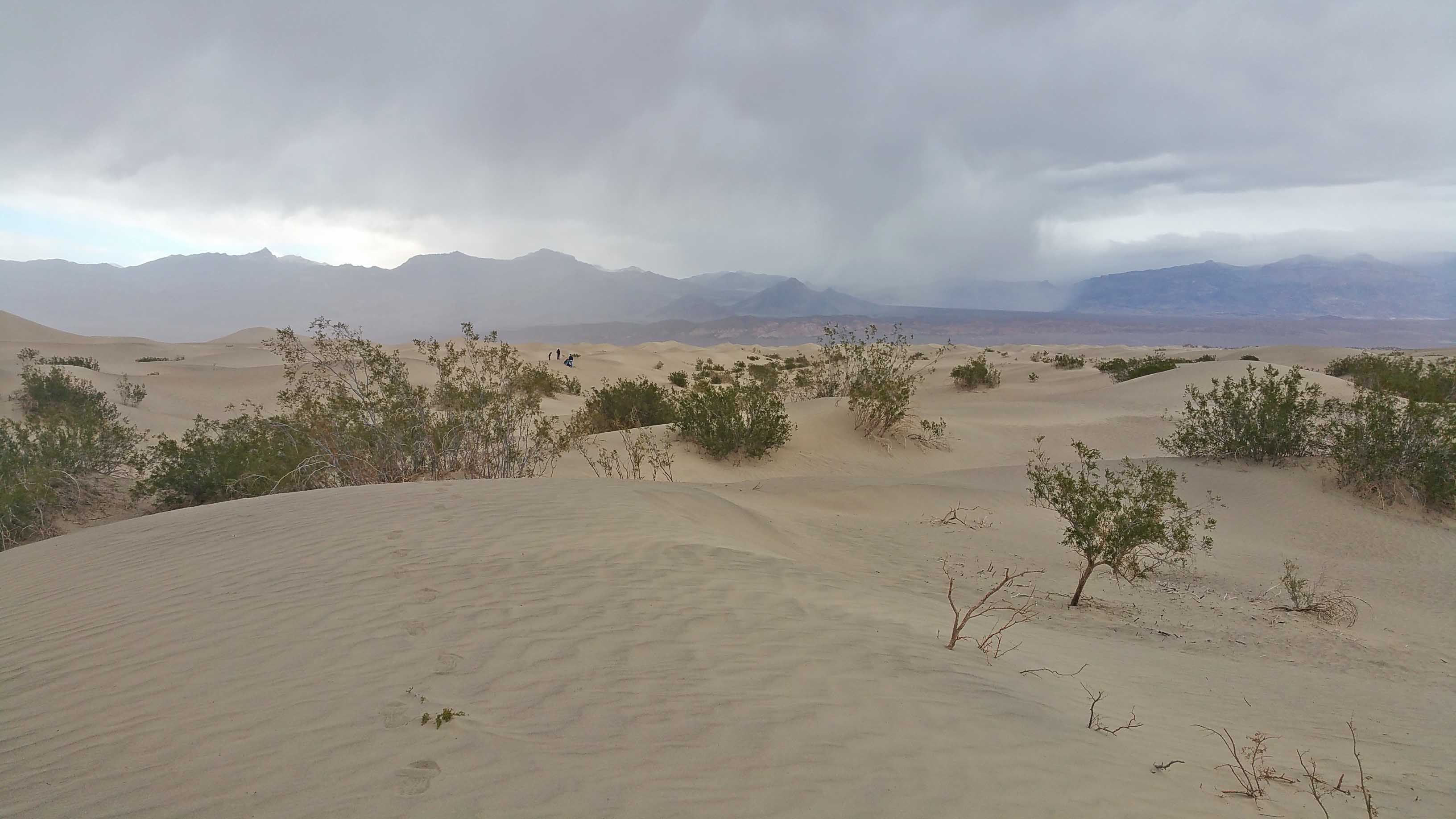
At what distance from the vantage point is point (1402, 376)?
55.8 ft

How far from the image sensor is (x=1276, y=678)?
4.69 meters

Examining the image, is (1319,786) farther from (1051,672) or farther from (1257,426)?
(1257,426)

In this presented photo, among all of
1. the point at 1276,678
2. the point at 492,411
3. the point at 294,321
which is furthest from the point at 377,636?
the point at 294,321

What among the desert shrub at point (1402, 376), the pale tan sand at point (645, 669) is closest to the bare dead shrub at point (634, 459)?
the pale tan sand at point (645, 669)

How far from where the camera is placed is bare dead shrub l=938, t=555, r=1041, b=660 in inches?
170

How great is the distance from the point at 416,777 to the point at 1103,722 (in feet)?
10.6

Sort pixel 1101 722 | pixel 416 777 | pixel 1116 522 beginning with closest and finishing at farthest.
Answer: pixel 416 777, pixel 1101 722, pixel 1116 522

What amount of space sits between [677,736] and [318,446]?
9.08 metres

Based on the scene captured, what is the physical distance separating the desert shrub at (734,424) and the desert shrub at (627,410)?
314 cm

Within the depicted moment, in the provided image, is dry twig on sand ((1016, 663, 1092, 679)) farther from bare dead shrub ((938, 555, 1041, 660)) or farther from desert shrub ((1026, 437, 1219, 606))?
desert shrub ((1026, 437, 1219, 606))

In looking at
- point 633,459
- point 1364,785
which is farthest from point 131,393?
point 1364,785

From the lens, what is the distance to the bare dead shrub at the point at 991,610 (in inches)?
170

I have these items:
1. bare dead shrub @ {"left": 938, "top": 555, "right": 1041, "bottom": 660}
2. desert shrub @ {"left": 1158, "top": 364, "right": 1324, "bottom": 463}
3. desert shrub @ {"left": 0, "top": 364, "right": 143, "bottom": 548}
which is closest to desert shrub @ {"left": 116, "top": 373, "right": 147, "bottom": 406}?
desert shrub @ {"left": 0, "top": 364, "right": 143, "bottom": 548}

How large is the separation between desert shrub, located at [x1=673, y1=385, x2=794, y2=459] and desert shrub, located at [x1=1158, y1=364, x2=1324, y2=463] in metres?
7.28
